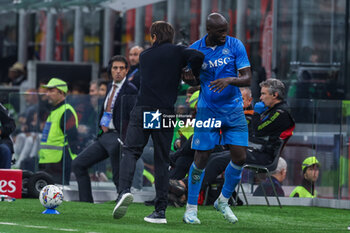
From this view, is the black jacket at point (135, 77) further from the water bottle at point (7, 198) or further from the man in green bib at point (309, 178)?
the man in green bib at point (309, 178)

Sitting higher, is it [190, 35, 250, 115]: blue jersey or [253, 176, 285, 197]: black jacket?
[190, 35, 250, 115]: blue jersey

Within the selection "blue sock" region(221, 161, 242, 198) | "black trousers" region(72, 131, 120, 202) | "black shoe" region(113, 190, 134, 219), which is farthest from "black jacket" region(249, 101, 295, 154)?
"black shoe" region(113, 190, 134, 219)

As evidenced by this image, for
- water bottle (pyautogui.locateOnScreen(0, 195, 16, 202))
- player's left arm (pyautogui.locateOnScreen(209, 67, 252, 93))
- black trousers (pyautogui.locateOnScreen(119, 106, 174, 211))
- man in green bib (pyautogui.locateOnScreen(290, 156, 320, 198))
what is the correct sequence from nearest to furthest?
player's left arm (pyautogui.locateOnScreen(209, 67, 252, 93)) → black trousers (pyautogui.locateOnScreen(119, 106, 174, 211)) → water bottle (pyautogui.locateOnScreen(0, 195, 16, 202)) → man in green bib (pyautogui.locateOnScreen(290, 156, 320, 198))

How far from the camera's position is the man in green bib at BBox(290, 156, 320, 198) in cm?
1366

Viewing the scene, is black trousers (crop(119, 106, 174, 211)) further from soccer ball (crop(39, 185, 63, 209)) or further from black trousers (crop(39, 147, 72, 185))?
A: black trousers (crop(39, 147, 72, 185))

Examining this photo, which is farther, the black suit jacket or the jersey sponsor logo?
the black suit jacket

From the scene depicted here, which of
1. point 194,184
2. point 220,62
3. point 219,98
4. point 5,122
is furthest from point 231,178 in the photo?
point 5,122

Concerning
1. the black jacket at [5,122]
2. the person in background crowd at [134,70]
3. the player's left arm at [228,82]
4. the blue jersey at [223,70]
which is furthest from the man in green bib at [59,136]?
the player's left arm at [228,82]

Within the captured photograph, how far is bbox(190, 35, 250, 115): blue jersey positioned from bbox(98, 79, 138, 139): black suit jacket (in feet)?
9.71

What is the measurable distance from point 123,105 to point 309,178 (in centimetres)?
272

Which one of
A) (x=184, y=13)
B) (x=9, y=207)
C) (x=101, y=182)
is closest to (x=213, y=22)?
(x=9, y=207)

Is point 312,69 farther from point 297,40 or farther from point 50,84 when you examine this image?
point 50,84

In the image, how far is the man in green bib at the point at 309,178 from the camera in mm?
13664

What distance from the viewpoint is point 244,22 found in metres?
18.6
